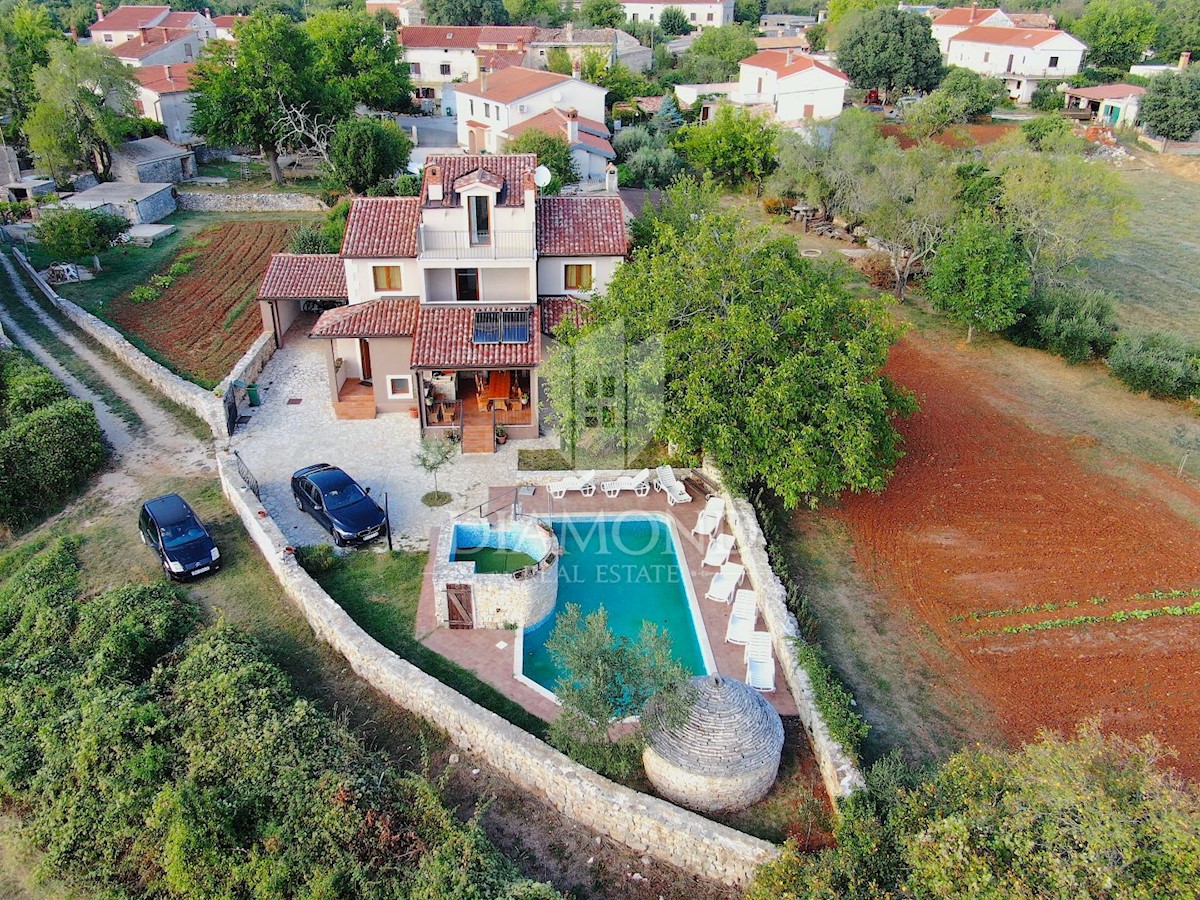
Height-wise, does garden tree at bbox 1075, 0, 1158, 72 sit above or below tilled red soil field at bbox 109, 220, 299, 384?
above

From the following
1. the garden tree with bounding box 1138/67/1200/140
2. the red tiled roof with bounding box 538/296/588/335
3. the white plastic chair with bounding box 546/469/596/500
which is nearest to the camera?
the white plastic chair with bounding box 546/469/596/500

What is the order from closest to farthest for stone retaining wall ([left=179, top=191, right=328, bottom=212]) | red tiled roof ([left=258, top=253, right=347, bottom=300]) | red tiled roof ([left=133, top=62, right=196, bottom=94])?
1. red tiled roof ([left=258, top=253, right=347, bottom=300])
2. stone retaining wall ([left=179, top=191, right=328, bottom=212])
3. red tiled roof ([left=133, top=62, right=196, bottom=94])

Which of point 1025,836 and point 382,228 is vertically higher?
point 382,228

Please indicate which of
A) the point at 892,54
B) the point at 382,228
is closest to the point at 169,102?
the point at 382,228

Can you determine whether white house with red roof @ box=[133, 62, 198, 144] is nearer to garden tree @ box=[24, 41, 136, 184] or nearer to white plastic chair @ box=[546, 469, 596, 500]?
garden tree @ box=[24, 41, 136, 184]

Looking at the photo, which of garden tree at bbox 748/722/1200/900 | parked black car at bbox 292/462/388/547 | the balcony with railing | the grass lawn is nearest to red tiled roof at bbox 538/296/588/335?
the balcony with railing

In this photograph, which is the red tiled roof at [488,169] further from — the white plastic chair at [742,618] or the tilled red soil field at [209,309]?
the white plastic chair at [742,618]

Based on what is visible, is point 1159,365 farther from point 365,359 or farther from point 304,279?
point 304,279

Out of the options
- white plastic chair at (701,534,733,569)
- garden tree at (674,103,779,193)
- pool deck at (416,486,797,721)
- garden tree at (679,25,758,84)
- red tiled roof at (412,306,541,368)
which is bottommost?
pool deck at (416,486,797,721)
